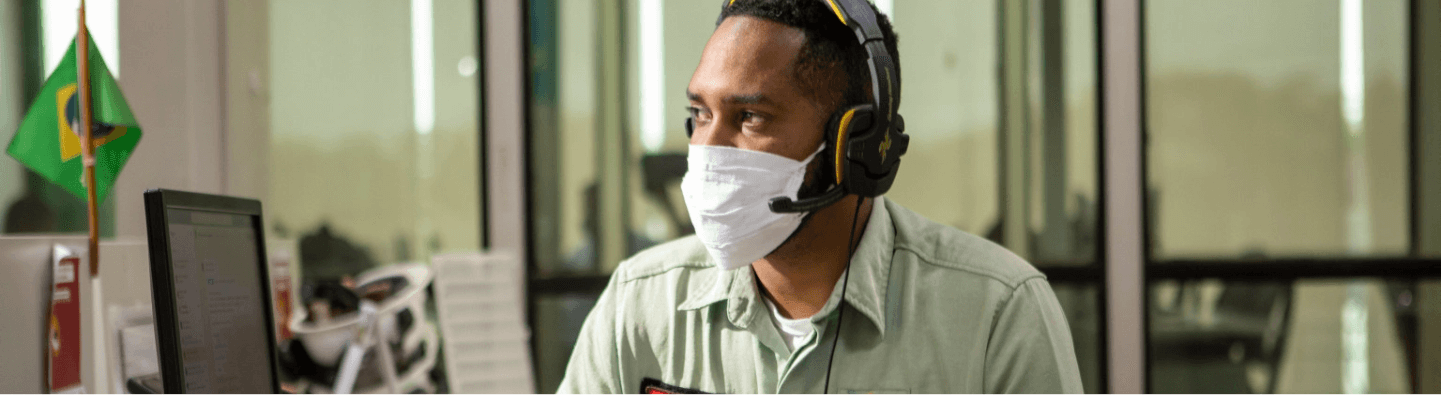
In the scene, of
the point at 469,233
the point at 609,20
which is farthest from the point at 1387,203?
the point at 469,233

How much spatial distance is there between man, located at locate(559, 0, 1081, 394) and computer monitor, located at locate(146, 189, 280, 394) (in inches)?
14.4

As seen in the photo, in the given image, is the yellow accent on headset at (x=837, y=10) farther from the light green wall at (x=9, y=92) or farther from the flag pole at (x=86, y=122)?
the light green wall at (x=9, y=92)

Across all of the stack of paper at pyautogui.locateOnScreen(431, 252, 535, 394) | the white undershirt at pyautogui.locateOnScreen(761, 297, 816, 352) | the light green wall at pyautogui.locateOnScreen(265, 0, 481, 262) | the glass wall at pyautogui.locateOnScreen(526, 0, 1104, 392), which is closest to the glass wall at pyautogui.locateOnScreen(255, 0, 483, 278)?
the light green wall at pyautogui.locateOnScreen(265, 0, 481, 262)

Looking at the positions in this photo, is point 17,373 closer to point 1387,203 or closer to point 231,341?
point 231,341

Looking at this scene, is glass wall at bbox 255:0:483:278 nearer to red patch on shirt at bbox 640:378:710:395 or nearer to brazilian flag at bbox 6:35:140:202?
brazilian flag at bbox 6:35:140:202

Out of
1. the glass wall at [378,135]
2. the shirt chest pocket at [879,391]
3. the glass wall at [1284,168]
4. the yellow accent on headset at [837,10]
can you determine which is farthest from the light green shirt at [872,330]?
the glass wall at [1284,168]

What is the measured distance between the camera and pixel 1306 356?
133 inches

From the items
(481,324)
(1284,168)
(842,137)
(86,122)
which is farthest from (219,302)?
(1284,168)

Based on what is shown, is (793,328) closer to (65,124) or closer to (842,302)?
(842,302)

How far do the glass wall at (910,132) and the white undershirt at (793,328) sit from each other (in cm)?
232

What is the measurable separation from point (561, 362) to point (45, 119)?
7.96 feet

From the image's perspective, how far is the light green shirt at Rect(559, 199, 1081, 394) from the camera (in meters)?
0.98

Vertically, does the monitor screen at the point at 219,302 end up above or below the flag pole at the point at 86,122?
below

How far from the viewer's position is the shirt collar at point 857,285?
101 centimetres
